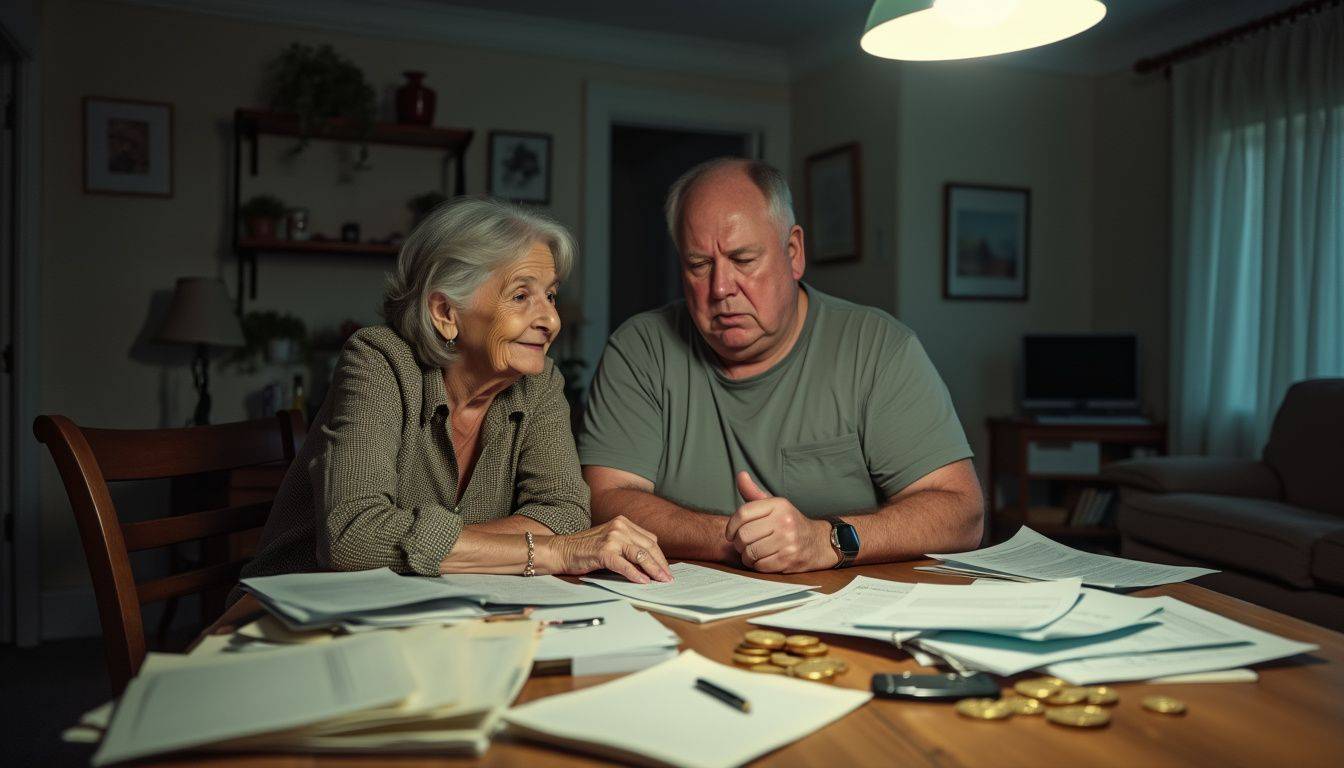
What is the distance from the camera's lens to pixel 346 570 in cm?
125

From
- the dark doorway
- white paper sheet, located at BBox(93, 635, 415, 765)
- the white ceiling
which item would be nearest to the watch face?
white paper sheet, located at BBox(93, 635, 415, 765)

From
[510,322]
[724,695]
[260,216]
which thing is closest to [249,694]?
[724,695]

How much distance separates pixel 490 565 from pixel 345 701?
60 centimetres

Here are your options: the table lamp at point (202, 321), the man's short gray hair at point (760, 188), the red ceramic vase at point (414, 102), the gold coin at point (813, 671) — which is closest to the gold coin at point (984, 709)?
the gold coin at point (813, 671)

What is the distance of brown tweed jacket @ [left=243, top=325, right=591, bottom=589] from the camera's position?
48.9 inches

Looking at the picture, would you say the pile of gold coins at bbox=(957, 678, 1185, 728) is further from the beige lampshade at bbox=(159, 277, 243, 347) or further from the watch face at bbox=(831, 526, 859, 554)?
the beige lampshade at bbox=(159, 277, 243, 347)

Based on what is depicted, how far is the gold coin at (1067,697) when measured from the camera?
753 mm

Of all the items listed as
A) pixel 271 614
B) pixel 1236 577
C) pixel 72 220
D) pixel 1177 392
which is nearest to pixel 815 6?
pixel 1177 392

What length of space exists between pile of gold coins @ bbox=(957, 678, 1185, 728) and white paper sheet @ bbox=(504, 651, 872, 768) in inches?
3.6

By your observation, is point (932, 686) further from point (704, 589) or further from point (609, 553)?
point (609, 553)

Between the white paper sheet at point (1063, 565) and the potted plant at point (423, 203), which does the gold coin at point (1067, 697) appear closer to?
the white paper sheet at point (1063, 565)

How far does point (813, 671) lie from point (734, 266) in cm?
105

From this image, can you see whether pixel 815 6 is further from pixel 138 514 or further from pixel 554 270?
pixel 138 514

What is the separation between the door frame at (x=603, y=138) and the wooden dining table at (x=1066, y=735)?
3.70m
